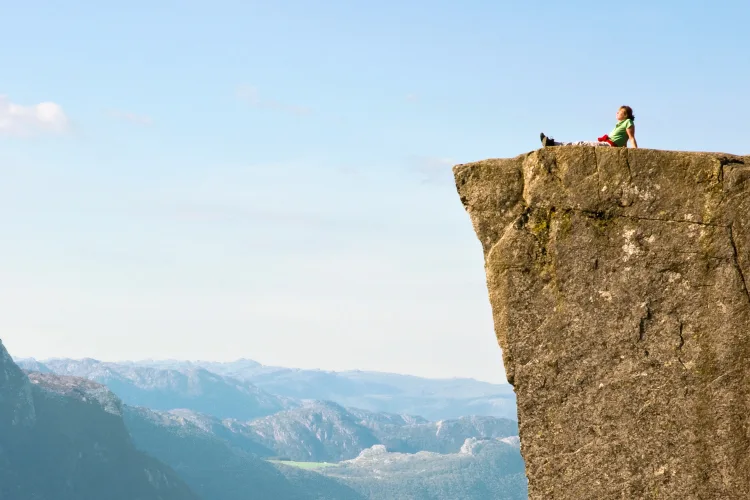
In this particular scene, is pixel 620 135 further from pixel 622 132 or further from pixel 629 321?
pixel 629 321

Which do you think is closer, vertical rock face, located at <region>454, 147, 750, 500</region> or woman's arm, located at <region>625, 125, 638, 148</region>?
vertical rock face, located at <region>454, 147, 750, 500</region>

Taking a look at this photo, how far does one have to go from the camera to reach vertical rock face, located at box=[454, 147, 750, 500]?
1045cm

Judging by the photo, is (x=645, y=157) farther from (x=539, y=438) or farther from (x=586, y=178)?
(x=539, y=438)

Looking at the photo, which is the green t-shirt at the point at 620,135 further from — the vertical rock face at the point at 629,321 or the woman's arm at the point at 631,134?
the vertical rock face at the point at 629,321

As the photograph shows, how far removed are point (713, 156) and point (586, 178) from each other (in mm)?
1422

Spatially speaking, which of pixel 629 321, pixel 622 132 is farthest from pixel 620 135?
pixel 629 321

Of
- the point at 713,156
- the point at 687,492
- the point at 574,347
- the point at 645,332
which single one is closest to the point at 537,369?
the point at 574,347

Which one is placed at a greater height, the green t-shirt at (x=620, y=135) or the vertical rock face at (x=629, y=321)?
the green t-shirt at (x=620, y=135)

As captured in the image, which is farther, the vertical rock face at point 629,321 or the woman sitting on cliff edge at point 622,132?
the woman sitting on cliff edge at point 622,132

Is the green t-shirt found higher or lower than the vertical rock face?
Result: higher

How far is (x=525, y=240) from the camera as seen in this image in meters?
11.2

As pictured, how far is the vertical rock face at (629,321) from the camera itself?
10445 mm

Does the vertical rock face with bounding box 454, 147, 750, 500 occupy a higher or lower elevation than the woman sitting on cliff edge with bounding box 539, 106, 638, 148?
lower

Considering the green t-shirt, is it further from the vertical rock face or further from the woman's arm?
the vertical rock face
